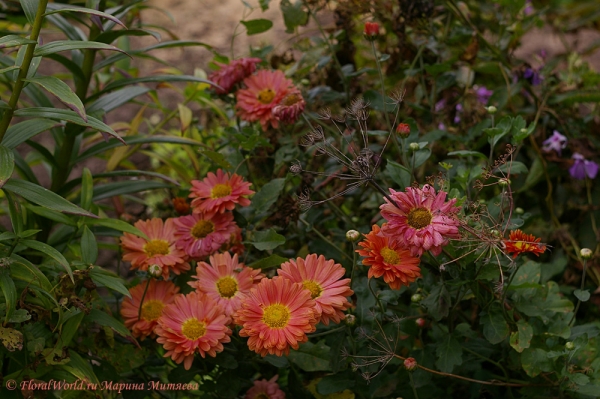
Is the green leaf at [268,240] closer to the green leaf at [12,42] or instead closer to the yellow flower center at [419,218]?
the yellow flower center at [419,218]

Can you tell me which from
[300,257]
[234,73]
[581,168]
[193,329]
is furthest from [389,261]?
[581,168]

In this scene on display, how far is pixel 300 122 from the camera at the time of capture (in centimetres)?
137

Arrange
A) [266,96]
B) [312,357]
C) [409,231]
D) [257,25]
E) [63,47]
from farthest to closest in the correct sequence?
[257,25] → [266,96] → [312,357] → [63,47] → [409,231]

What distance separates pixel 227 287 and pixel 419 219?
0.36 meters

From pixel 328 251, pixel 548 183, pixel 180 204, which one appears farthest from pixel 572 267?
pixel 180 204

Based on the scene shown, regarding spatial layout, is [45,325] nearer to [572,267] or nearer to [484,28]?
[572,267]

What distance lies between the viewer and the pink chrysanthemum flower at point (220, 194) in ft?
3.81

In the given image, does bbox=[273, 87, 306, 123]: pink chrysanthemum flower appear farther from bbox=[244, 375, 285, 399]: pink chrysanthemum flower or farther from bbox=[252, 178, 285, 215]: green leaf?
bbox=[244, 375, 285, 399]: pink chrysanthemum flower

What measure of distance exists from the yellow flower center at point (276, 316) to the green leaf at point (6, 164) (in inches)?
16.6

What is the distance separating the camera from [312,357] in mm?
1143

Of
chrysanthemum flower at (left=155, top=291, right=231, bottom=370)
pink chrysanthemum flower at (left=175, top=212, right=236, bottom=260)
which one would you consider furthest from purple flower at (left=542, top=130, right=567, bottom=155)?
chrysanthemum flower at (left=155, top=291, right=231, bottom=370)

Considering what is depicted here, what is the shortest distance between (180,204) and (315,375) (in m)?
0.42

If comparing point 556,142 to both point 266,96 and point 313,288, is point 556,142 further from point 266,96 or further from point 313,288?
point 313,288

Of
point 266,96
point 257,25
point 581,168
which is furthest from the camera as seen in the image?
point 581,168
